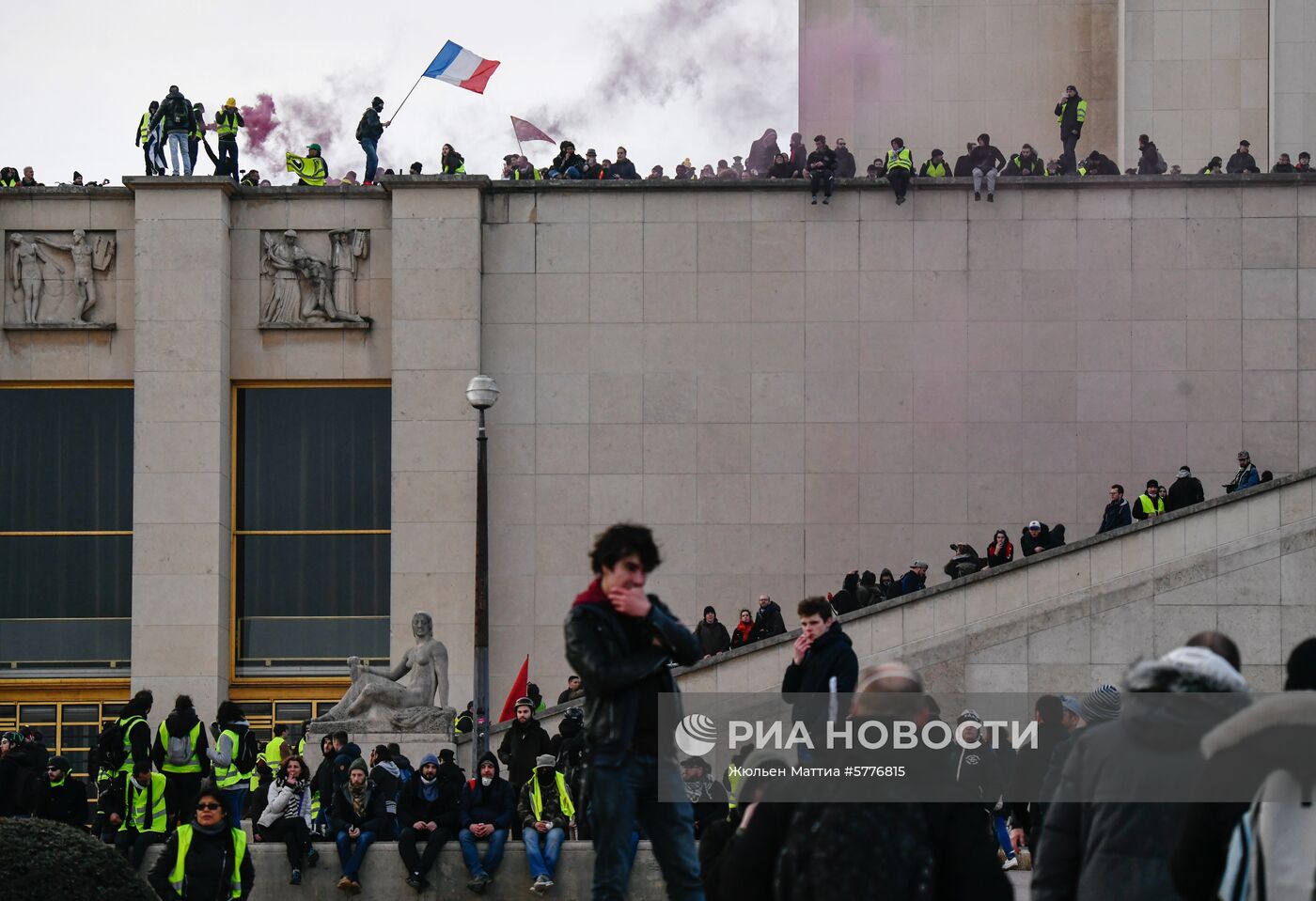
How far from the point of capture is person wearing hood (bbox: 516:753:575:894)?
18.3 m

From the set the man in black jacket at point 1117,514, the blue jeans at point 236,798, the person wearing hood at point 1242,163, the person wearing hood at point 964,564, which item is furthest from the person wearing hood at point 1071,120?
the blue jeans at point 236,798

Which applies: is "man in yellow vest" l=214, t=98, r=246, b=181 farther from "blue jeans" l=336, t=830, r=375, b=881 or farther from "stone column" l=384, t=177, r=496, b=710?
"blue jeans" l=336, t=830, r=375, b=881

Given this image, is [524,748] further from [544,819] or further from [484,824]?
[484,824]

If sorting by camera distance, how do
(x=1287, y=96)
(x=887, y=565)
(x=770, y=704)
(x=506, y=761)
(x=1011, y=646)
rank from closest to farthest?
(x=506, y=761)
(x=770, y=704)
(x=1011, y=646)
(x=887, y=565)
(x=1287, y=96)

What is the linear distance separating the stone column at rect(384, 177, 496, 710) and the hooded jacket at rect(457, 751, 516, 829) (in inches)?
620

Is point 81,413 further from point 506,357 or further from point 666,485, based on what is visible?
A: point 666,485

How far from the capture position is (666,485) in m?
35.5

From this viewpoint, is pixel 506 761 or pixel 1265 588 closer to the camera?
pixel 506 761

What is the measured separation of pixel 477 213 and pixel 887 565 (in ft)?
30.3

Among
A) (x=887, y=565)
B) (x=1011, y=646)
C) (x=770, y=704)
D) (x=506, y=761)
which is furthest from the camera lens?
(x=887, y=565)

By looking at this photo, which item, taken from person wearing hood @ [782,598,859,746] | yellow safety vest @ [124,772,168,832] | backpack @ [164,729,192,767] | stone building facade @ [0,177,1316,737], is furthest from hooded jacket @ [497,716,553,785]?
stone building facade @ [0,177,1316,737]

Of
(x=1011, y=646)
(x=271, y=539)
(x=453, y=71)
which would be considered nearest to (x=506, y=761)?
(x=1011, y=646)

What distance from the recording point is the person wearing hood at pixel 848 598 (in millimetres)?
30672

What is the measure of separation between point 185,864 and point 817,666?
6.47 m
